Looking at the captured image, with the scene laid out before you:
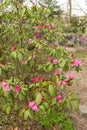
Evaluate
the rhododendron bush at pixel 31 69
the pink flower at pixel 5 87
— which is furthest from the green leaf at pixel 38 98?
the pink flower at pixel 5 87

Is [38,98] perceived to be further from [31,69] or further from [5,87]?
[31,69]

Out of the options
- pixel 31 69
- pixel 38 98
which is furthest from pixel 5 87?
pixel 31 69

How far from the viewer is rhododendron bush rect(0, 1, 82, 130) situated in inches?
117

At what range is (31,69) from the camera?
4250 mm

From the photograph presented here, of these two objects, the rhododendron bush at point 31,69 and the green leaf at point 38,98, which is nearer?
the green leaf at point 38,98

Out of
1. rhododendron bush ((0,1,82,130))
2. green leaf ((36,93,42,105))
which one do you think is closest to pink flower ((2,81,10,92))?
rhododendron bush ((0,1,82,130))

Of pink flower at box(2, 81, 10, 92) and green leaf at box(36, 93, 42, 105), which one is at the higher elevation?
pink flower at box(2, 81, 10, 92)

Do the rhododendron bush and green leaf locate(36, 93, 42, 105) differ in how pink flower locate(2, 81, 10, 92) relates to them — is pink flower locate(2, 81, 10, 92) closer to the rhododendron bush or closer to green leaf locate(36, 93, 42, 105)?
the rhododendron bush

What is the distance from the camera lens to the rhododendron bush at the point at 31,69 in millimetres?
2979

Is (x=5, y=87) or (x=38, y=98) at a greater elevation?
(x=5, y=87)

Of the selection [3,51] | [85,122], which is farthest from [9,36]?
[85,122]

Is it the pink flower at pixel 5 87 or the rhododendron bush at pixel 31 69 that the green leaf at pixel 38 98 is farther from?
the pink flower at pixel 5 87

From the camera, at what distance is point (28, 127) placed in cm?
422

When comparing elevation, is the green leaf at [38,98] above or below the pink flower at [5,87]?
below
